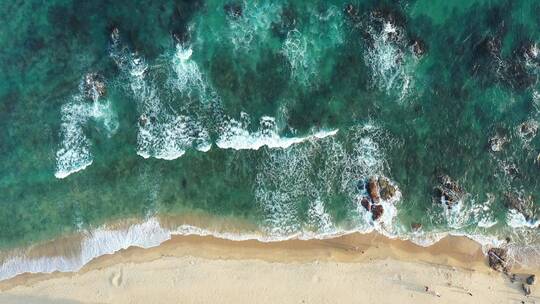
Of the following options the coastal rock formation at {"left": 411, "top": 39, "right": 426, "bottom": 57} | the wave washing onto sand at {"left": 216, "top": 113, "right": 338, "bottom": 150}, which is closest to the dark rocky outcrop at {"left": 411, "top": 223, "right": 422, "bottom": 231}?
the wave washing onto sand at {"left": 216, "top": 113, "right": 338, "bottom": 150}

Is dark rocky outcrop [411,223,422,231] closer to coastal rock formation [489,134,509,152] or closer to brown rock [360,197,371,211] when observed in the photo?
brown rock [360,197,371,211]

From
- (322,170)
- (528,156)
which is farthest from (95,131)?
(528,156)

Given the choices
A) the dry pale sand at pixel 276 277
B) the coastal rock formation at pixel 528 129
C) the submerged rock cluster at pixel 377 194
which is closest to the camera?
the dry pale sand at pixel 276 277

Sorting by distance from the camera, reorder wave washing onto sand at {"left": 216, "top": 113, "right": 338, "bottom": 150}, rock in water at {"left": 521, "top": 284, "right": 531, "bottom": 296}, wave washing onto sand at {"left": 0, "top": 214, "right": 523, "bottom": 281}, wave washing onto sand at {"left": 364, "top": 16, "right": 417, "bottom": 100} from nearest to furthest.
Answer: wave washing onto sand at {"left": 0, "top": 214, "right": 523, "bottom": 281} < rock in water at {"left": 521, "top": 284, "right": 531, "bottom": 296} < wave washing onto sand at {"left": 216, "top": 113, "right": 338, "bottom": 150} < wave washing onto sand at {"left": 364, "top": 16, "right": 417, "bottom": 100}

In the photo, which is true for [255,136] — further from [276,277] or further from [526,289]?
[526,289]

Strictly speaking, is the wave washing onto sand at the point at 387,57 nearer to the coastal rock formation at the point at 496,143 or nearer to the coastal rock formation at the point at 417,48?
the coastal rock formation at the point at 417,48

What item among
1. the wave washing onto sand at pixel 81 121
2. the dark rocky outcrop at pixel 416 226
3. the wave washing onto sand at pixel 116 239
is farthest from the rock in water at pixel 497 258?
the wave washing onto sand at pixel 81 121

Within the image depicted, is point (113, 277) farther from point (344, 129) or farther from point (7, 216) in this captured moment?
point (344, 129)
